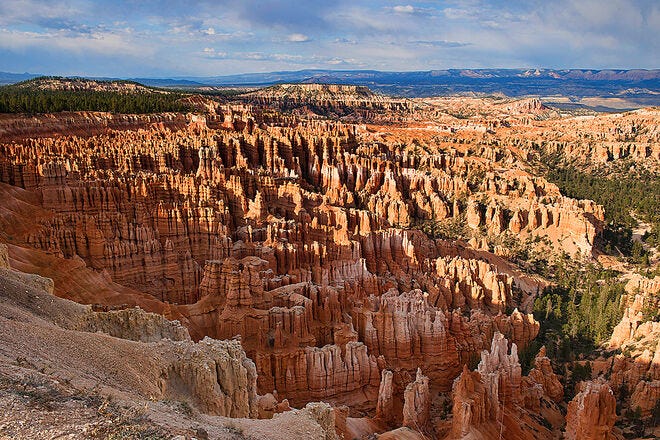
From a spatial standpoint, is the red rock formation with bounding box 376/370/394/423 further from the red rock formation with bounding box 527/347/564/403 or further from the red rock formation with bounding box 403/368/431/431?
the red rock formation with bounding box 527/347/564/403

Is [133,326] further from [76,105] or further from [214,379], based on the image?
[76,105]

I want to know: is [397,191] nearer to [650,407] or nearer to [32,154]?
[32,154]

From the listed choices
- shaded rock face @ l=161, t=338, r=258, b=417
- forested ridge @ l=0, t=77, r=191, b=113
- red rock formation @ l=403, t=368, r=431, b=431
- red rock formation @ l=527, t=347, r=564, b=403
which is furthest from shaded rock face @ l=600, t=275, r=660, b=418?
forested ridge @ l=0, t=77, r=191, b=113

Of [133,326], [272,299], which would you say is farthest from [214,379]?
[272,299]

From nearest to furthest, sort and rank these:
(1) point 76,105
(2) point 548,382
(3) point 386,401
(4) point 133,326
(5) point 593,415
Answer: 1. (4) point 133,326
2. (5) point 593,415
3. (3) point 386,401
4. (2) point 548,382
5. (1) point 76,105

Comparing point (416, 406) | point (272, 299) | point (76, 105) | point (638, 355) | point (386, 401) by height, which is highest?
point (76, 105)

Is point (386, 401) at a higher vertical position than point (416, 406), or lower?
lower

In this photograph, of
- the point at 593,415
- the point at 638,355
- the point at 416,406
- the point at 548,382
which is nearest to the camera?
the point at 593,415

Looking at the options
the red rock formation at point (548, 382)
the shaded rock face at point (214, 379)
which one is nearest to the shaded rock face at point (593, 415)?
the red rock formation at point (548, 382)
